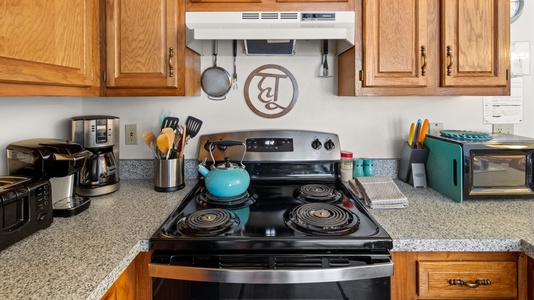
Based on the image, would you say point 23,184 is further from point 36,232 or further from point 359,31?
point 359,31

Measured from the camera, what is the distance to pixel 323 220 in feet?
3.57

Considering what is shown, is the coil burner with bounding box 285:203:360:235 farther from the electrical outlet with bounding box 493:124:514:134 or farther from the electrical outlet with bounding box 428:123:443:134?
the electrical outlet with bounding box 493:124:514:134

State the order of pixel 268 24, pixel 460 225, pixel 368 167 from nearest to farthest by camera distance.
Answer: pixel 460 225
pixel 268 24
pixel 368 167

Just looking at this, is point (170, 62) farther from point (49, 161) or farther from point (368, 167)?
point (368, 167)

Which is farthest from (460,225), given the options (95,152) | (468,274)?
(95,152)

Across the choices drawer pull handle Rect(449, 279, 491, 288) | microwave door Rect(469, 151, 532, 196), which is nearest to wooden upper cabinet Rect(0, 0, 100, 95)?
drawer pull handle Rect(449, 279, 491, 288)

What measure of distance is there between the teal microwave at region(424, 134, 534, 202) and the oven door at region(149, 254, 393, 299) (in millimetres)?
610

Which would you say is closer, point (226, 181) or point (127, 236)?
point (127, 236)

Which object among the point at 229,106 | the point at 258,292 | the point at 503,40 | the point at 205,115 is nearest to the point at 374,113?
the point at 503,40

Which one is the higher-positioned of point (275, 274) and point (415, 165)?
point (415, 165)

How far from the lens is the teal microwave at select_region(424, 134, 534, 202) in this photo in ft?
4.30

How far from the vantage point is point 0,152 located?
3.95ft

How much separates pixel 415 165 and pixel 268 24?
3.19 feet

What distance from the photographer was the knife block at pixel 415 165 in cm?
156
